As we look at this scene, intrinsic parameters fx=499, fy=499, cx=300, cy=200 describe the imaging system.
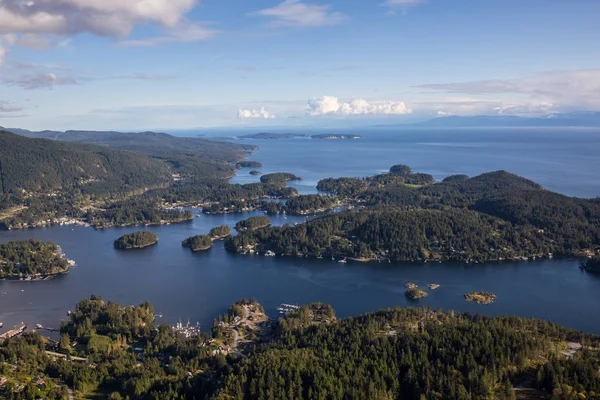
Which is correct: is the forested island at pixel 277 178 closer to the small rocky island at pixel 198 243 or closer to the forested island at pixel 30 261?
the small rocky island at pixel 198 243

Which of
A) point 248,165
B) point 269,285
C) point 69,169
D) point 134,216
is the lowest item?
point 269,285

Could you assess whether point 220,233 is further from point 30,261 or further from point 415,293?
point 415,293

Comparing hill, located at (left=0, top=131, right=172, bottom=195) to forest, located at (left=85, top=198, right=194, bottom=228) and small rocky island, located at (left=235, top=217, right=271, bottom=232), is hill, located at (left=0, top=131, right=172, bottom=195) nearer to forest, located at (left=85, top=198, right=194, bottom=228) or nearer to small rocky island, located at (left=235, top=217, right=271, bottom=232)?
forest, located at (left=85, top=198, right=194, bottom=228)

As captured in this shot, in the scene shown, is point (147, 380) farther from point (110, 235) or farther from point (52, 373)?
point (110, 235)

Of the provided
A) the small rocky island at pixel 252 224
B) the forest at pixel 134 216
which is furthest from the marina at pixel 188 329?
the forest at pixel 134 216

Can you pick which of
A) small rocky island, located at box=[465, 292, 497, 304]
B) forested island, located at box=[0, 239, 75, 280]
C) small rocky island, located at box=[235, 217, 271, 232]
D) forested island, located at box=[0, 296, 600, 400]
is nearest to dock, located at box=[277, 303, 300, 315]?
forested island, located at box=[0, 296, 600, 400]

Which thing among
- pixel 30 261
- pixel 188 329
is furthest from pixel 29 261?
pixel 188 329

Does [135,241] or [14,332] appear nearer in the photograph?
[14,332]
